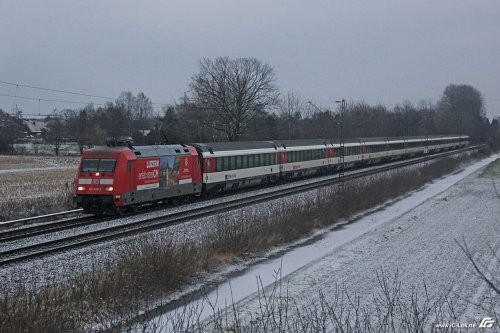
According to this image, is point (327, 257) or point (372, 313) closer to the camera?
point (372, 313)

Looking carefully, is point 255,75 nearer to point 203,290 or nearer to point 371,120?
point 371,120

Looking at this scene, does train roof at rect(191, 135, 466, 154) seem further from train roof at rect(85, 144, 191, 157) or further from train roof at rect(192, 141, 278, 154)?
train roof at rect(85, 144, 191, 157)

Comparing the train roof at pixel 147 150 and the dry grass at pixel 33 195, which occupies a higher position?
the train roof at pixel 147 150

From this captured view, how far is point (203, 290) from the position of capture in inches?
445

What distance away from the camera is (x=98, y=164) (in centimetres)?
2259

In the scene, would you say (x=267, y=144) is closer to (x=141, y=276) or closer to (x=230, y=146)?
(x=230, y=146)

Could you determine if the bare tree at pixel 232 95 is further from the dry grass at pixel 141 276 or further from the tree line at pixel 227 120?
the dry grass at pixel 141 276

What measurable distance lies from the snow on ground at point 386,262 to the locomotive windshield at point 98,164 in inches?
355

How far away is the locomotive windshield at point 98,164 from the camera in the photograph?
22328mm

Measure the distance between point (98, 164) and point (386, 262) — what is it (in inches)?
515

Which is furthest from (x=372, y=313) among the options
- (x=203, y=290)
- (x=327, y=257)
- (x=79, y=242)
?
(x=79, y=242)


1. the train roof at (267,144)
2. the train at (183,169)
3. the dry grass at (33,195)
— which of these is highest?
the train roof at (267,144)

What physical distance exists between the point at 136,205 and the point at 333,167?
28.7 m

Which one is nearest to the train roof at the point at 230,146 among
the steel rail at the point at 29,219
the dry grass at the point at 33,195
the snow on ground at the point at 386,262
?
the dry grass at the point at 33,195
